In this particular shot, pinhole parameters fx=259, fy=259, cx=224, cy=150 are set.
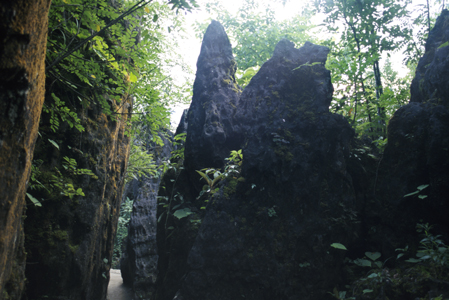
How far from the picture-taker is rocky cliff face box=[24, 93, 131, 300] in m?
3.49

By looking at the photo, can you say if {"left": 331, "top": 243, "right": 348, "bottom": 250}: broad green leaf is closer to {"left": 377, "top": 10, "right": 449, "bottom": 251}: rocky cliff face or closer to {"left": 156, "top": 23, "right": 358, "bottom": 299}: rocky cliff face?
{"left": 156, "top": 23, "right": 358, "bottom": 299}: rocky cliff face

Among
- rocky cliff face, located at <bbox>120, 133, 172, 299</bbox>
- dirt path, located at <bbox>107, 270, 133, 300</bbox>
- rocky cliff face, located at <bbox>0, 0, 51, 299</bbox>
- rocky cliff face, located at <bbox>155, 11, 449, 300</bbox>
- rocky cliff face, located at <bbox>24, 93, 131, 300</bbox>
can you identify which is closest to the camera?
rocky cliff face, located at <bbox>0, 0, 51, 299</bbox>

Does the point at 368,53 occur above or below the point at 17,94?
above

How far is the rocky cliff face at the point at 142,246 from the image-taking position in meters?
8.55

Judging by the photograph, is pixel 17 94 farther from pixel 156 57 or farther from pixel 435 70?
pixel 435 70

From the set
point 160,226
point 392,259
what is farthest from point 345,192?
point 160,226

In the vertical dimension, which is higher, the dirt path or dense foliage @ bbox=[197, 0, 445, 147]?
dense foliage @ bbox=[197, 0, 445, 147]

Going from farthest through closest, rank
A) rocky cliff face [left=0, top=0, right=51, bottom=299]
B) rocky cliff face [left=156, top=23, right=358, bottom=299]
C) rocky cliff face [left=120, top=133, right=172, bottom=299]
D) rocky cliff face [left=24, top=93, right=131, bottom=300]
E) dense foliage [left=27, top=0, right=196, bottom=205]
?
1. rocky cliff face [left=120, top=133, right=172, bottom=299]
2. rocky cliff face [left=156, top=23, right=358, bottom=299]
3. rocky cliff face [left=24, top=93, right=131, bottom=300]
4. dense foliage [left=27, top=0, right=196, bottom=205]
5. rocky cliff face [left=0, top=0, right=51, bottom=299]

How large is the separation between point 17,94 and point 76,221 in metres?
3.02

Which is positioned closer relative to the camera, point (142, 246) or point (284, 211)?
point (284, 211)

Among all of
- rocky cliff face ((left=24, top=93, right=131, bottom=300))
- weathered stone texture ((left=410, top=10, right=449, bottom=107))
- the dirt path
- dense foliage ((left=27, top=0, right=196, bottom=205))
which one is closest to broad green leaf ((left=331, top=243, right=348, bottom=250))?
weathered stone texture ((left=410, top=10, right=449, bottom=107))

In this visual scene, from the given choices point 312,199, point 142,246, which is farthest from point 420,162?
point 142,246

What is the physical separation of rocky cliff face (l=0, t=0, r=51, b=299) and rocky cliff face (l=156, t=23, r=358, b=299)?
329 centimetres

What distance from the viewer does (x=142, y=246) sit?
9.52 meters
